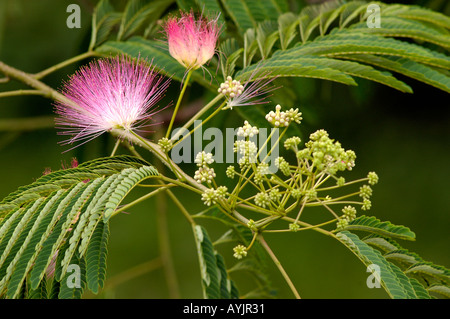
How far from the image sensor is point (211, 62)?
1.47 metres

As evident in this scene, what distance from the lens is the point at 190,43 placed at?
4.21 ft

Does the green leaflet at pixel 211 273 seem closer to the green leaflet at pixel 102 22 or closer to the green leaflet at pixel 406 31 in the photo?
the green leaflet at pixel 406 31

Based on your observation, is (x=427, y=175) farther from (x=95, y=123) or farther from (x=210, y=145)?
(x=95, y=123)

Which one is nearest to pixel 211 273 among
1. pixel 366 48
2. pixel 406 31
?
pixel 366 48

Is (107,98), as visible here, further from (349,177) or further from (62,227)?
(349,177)

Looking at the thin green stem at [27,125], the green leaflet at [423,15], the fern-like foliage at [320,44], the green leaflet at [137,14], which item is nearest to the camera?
the fern-like foliage at [320,44]

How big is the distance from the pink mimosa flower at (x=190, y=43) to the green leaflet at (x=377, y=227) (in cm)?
54

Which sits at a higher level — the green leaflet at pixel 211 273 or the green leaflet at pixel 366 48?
the green leaflet at pixel 366 48

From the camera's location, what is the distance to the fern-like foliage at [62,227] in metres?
0.98

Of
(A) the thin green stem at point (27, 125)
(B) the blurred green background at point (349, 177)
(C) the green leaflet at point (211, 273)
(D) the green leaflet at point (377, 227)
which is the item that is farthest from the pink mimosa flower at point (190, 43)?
(B) the blurred green background at point (349, 177)

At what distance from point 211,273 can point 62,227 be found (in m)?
0.35

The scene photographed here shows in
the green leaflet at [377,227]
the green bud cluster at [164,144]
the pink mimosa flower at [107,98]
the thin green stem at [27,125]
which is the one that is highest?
A: the thin green stem at [27,125]

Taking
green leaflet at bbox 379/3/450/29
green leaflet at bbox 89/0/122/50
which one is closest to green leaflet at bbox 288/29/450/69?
green leaflet at bbox 379/3/450/29
